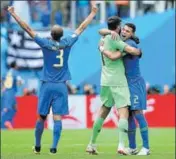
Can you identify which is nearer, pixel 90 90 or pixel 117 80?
pixel 117 80

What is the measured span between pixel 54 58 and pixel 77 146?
316cm

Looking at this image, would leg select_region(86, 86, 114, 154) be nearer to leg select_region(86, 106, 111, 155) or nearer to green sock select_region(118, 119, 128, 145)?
leg select_region(86, 106, 111, 155)

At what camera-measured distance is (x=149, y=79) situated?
3138cm

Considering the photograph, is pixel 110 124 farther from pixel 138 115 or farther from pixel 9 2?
pixel 138 115

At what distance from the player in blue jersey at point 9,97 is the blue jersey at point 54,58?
37.1 ft

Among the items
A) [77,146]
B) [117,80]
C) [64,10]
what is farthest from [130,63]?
[64,10]

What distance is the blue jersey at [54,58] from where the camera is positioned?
1409cm

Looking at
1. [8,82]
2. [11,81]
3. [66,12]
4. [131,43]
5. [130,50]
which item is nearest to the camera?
[130,50]

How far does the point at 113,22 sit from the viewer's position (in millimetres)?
13664

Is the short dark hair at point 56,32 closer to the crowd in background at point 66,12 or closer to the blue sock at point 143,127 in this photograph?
the blue sock at point 143,127

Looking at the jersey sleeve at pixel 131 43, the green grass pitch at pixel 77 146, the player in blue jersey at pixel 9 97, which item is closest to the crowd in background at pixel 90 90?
the player in blue jersey at pixel 9 97

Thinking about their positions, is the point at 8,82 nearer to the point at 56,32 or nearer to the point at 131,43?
the point at 56,32

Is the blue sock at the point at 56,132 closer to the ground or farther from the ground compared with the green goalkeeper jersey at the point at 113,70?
closer to the ground

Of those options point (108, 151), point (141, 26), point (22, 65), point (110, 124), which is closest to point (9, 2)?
point (22, 65)
